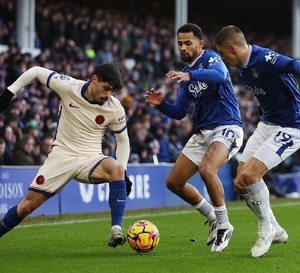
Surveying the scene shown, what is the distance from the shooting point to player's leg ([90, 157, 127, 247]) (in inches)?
366

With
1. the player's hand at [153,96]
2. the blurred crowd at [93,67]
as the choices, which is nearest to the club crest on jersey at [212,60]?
the player's hand at [153,96]

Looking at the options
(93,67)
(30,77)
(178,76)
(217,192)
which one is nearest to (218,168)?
(217,192)

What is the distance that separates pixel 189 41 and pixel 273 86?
1.35 m

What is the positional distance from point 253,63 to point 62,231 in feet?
A: 15.3

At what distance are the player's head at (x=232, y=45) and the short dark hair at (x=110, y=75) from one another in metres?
1.12

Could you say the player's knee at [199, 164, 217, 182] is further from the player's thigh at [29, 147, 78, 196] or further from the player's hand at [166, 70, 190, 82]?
the player's thigh at [29, 147, 78, 196]

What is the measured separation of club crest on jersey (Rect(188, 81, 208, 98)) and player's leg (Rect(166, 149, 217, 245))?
2.58 ft

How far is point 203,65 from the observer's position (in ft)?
33.0

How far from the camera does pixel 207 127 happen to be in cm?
1025

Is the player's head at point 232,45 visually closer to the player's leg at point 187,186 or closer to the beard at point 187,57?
the beard at point 187,57

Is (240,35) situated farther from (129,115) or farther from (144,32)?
(144,32)

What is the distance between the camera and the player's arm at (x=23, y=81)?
29.7 ft

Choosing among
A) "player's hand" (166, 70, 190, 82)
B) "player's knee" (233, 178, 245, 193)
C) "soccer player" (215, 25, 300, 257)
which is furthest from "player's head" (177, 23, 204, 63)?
"player's knee" (233, 178, 245, 193)

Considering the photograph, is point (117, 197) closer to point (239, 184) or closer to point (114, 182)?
point (114, 182)
